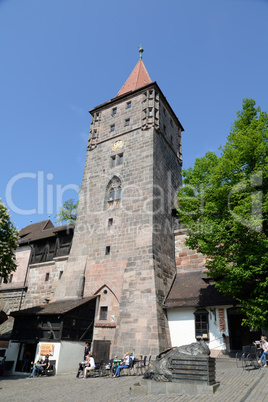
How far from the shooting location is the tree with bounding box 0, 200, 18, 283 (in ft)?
50.7

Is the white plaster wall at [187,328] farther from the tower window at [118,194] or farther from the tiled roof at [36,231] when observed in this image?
the tiled roof at [36,231]

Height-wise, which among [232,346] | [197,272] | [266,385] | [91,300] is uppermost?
[197,272]

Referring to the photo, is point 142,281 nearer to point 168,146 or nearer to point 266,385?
point 266,385

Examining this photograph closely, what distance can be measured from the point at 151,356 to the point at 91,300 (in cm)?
532

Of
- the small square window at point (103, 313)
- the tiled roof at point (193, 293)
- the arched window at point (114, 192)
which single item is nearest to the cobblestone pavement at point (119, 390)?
the tiled roof at point (193, 293)

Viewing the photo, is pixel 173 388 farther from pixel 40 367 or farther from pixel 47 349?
pixel 47 349

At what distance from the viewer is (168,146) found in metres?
25.5

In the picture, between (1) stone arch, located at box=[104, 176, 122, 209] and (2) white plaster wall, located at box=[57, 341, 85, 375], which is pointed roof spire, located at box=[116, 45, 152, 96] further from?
(2) white plaster wall, located at box=[57, 341, 85, 375]

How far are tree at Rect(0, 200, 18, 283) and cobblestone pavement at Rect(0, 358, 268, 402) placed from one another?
18.4ft

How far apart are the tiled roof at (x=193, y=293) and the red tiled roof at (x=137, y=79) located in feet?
59.7

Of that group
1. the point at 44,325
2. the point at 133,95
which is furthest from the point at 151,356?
the point at 133,95

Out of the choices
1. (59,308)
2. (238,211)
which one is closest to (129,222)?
(59,308)

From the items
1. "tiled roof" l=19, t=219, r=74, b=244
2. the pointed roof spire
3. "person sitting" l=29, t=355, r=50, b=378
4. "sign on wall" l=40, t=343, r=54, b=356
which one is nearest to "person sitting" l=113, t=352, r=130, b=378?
"person sitting" l=29, t=355, r=50, b=378

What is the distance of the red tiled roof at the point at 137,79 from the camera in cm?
2870
